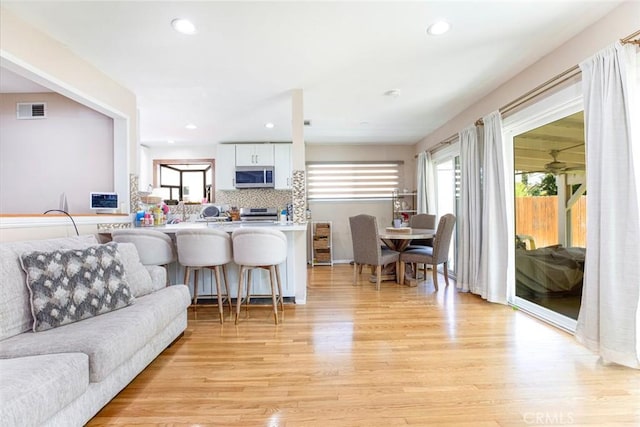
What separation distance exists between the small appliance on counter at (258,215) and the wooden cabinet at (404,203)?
95.7 inches

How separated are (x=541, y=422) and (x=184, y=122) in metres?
4.94

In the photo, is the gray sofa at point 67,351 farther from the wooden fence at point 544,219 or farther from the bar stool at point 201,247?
the wooden fence at point 544,219

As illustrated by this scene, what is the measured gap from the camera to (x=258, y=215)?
5434 mm

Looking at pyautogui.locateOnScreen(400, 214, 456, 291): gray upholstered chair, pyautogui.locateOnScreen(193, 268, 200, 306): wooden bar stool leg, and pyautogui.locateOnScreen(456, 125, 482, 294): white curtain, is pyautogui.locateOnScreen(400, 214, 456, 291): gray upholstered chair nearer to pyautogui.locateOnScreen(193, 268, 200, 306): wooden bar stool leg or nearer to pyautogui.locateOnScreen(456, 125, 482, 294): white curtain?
pyautogui.locateOnScreen(456, 125, 482, 294): white curtain

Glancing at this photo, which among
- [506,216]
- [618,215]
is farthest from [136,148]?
[618,215]

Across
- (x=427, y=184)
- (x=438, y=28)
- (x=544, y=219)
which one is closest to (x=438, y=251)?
(x=544, y=219)

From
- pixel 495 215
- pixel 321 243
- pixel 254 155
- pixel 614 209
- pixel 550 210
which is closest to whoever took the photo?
pixel 614 209

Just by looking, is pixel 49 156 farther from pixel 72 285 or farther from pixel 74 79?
pixel 72 285

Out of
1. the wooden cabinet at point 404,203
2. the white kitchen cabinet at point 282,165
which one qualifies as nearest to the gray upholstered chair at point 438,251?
the wooden cabinet at point 404,203

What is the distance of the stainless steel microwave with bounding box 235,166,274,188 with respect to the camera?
5363 mm

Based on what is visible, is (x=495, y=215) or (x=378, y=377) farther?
(x=495, y=215)

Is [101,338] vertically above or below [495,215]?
below

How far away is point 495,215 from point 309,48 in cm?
256

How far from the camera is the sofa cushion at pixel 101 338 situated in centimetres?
138
